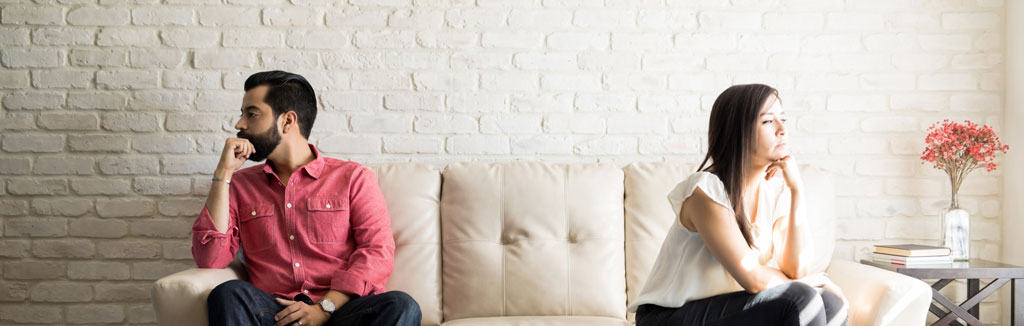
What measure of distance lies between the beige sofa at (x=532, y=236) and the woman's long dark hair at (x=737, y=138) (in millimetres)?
594

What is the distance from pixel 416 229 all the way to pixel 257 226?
485mm

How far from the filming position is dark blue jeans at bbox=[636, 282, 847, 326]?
1669 mm

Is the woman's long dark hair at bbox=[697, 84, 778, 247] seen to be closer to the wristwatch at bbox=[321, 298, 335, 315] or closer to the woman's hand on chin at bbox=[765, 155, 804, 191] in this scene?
the woman's hand on chin at bbox=[765, 155, 804, 191]

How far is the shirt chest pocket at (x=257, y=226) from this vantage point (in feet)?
7.48

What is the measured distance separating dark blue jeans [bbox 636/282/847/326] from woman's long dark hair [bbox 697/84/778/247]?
7.6 inches

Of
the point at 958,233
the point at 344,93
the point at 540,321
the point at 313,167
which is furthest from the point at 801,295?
the point at 344,93

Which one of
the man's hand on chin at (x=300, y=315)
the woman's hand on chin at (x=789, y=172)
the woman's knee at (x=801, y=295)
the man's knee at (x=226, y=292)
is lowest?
the man's hand on chin at (x=300, y=315)

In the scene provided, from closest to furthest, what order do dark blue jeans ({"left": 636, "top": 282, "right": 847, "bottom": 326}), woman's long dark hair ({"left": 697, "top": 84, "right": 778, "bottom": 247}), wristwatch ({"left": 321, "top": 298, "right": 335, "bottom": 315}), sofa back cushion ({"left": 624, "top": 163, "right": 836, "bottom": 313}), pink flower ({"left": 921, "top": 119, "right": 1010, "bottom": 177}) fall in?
1. dark blue jeans ({"left": 636, "top": 282, "right": 847, "bottom": 326})
2. woman's long dark hair ({"left": 697, "top": 84, "right": 778, "bottom": 247})
3. wristwatch ({"left": 321, "top": 298, "right": 335, "bottom": 315})
4. sofa back cushion ({"left": 624, "top": 163, "right": 836, "bottom": 313})
5. pink flower ({"left": 921, "top": 119, "right": 1010, "bottom": 177})

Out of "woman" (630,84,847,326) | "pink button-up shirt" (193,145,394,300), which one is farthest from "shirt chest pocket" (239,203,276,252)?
"woman" (630,84,847,326)

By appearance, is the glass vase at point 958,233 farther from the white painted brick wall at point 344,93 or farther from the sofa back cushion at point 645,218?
the sofa back cushion at point 645,218

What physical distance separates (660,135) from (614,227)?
0.50m

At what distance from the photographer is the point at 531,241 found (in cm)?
241

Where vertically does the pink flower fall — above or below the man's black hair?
below

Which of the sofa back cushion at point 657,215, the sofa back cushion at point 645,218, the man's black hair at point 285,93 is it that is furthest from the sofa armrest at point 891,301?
the man's black hair at point 285,93
